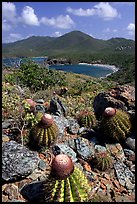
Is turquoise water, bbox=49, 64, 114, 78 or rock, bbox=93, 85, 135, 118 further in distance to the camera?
turquoise water, bbox=49, 64, 114, 78

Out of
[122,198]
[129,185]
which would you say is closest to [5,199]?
[122,198]

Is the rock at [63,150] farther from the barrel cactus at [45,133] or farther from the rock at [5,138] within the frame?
the rock at [5,138]

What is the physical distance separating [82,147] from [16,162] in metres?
1.69

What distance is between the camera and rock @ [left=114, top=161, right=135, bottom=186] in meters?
6.22

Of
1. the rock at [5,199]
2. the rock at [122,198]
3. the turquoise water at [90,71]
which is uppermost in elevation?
the turquoise water at [90,71]

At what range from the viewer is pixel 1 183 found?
5.54 meters

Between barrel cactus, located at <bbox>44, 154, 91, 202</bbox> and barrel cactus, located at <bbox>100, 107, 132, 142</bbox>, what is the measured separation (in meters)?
2.57

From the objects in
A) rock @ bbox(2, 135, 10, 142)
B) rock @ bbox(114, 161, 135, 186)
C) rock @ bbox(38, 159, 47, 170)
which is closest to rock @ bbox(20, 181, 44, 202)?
rock @ bbox(38, 159, 47, 170)

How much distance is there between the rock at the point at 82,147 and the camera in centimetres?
666

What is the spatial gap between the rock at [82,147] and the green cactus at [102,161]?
24 centimetres

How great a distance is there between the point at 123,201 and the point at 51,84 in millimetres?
14774

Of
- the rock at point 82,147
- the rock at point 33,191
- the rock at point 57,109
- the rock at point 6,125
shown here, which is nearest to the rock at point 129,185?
the rock at point 82,147

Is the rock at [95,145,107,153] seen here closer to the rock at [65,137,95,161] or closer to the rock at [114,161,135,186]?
the rock at [65,137,95,161]

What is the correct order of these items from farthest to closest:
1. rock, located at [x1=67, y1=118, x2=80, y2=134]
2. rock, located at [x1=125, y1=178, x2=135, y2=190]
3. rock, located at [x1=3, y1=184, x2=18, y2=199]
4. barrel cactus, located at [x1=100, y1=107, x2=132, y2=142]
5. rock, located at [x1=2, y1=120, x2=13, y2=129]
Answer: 1. rock, located at [x1=2, y1=120, x2=13, y2=129]
2. rock, located at [x1=67, y1=118, x2=80, y2=134]
3. barrel cactus, located at [x1=100, y1=107, x2=132, y2=142]
4. rock, located at [x1=125, y1=178, x2=135, y2=190]
5. rock, located at [x1=3, y1=184, x2=18, y2=199]
